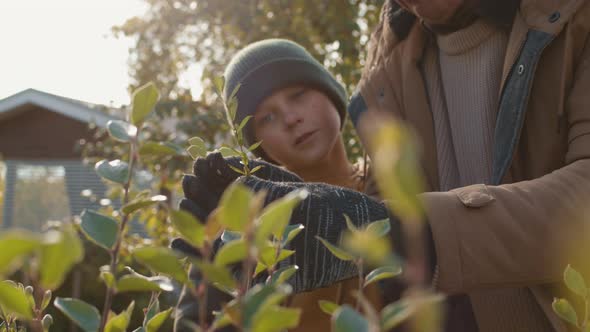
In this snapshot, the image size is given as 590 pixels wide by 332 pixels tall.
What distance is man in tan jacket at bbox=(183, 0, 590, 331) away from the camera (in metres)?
0.95

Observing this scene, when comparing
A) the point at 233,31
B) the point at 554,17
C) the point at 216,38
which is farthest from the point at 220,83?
the point at 216,38

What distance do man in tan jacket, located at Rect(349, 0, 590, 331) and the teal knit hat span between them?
0.82ft

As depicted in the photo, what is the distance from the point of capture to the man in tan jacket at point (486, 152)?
0.95 metres

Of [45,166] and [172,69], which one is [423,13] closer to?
[172,69]

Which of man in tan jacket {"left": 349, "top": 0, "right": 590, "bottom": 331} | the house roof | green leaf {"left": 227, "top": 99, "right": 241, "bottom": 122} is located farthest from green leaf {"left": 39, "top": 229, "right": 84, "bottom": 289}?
the house roof

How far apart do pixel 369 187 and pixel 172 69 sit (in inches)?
288

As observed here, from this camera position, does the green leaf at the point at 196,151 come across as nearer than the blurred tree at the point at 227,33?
Yes

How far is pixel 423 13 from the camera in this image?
177 cm

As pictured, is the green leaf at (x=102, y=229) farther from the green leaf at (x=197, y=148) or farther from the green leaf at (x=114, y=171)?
the green leaf at (x=197, y=148)

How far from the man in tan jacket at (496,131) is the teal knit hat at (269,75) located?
0.82 ft

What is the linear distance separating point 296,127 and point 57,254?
1902mm

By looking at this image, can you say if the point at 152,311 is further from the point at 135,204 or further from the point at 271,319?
the point at 271,319

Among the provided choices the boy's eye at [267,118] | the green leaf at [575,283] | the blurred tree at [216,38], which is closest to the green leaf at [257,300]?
the green leaf at [575,283]

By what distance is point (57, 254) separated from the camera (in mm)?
240
